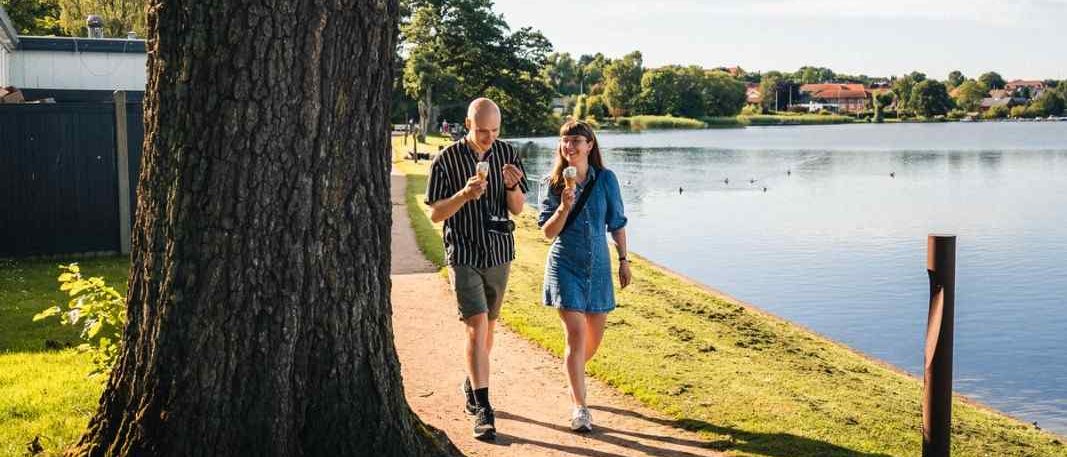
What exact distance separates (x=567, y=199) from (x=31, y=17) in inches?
2074

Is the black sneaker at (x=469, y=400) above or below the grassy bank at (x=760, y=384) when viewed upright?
above

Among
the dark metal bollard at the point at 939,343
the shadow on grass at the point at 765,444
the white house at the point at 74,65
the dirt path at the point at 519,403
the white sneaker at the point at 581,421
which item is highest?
the white house at the point at 74,65

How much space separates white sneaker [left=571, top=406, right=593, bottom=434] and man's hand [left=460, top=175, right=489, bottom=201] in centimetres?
141

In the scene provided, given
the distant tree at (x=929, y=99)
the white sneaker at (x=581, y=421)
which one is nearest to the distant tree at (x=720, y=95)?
the distant tree at (x=929, y=99)

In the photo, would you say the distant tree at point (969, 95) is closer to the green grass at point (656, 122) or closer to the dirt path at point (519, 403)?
the green grass at point (656, 122)

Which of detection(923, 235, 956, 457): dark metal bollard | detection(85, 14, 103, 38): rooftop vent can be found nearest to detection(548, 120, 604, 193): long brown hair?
detection(923, 235, 956, 457): dark metal bollard

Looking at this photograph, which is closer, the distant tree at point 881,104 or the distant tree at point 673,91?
the distant tree at point 673,91

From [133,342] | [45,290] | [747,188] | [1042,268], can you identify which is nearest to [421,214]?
[45,290]

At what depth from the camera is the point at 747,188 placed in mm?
38031

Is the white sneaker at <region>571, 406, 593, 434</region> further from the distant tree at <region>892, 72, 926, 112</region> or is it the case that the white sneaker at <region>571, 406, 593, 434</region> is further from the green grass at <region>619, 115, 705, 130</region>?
the distant tree at <region>892, 72, 926, 112</region>

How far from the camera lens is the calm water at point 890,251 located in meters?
12.9

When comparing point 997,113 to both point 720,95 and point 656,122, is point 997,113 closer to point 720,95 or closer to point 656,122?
point 720,95

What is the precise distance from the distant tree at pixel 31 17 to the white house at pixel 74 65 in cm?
3270

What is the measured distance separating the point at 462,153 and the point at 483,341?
1.05 m
